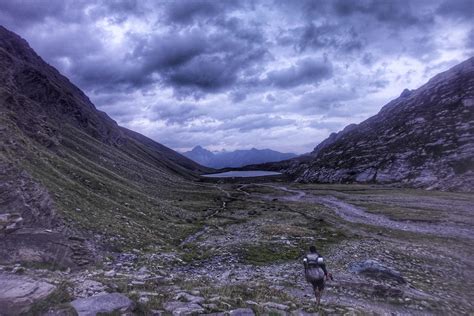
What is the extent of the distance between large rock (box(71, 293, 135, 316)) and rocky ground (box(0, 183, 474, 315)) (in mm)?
40

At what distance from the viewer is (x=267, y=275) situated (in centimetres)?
2572

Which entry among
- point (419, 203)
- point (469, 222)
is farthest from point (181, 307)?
point (419, 203)

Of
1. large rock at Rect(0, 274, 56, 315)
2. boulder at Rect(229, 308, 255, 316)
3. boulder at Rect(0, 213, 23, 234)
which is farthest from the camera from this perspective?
boulder at Rect(0, 213, 23, 234)

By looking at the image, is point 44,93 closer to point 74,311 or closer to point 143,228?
point 143,228

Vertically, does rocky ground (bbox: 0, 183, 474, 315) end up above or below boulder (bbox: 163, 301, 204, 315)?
below

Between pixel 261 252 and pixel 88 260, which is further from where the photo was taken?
pixel 261 252

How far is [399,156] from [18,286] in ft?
537

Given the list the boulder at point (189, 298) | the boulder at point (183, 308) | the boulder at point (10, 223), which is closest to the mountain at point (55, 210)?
the boulder at point (10, 223)

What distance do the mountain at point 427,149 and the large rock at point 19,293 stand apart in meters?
117

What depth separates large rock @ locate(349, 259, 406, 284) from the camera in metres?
23.8

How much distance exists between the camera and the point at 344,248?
117ft

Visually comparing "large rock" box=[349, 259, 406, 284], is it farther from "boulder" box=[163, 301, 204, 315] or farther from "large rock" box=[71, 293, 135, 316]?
"large rock" box=[71, 293, 135, 316]

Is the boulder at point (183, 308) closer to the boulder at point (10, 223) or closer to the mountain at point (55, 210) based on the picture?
the mountain at point (55, 210)

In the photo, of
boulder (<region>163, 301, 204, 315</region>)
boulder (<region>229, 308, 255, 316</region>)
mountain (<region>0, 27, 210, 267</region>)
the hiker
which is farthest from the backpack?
mountain (<region>0, 27, 210, 267</region>)
